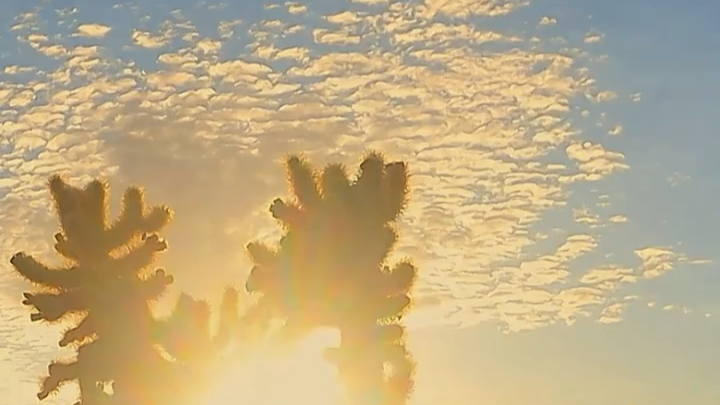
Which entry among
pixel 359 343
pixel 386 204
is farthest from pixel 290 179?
pixel 359 343

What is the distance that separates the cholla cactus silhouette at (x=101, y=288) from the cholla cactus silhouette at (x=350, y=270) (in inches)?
81.6

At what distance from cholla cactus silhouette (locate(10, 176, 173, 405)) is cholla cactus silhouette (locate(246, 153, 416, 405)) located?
2073 mm

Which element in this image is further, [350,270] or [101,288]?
[101,288]

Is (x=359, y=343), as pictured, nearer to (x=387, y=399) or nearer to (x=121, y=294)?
(x=387, y=399)

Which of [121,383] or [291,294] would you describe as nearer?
[291,294]

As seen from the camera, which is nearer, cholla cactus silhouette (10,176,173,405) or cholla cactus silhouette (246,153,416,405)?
cholla cactus silhouette (246,153,416,405)

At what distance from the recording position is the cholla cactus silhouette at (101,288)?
19.2 metres

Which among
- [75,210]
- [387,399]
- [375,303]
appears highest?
[75,210]

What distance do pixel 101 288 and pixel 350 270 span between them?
3.87 meters

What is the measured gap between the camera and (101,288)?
19.5 metres

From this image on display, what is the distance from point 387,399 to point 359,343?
3.07ft

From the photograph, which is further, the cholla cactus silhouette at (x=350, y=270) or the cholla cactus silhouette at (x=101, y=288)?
the cholla cactus silhouette at (x=101, y=288)

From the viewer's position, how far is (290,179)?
728 inches

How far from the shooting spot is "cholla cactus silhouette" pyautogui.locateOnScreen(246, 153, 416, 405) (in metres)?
18.5
